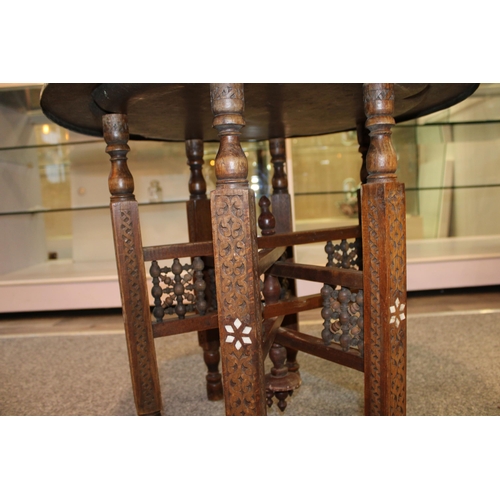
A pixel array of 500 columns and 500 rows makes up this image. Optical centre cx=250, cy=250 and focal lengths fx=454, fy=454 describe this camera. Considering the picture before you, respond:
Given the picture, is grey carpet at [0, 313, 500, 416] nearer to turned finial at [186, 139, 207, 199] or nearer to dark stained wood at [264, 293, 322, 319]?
dark stained wood at [264, 293, 322, 319]

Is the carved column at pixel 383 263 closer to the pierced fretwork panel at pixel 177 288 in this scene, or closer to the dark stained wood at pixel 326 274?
the dark stained wood at pixel 326 274

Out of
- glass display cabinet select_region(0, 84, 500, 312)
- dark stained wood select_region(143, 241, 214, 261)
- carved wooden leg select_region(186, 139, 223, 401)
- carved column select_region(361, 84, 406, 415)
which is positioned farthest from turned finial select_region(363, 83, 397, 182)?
glass display cabinet select_region(0, 84, 500, 312)

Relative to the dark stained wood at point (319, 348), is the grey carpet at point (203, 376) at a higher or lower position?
lower

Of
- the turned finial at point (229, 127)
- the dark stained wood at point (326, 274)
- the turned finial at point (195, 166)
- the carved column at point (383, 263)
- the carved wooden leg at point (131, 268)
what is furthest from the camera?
the turned finial at point (195, 166)

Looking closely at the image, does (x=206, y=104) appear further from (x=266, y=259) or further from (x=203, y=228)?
(x=203, y=228)

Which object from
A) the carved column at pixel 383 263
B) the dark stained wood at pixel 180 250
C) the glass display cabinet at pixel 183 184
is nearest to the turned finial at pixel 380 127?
the carved column at pixel 383 263

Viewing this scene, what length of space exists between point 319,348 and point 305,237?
0.39 m

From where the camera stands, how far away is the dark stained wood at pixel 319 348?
108 centimetres

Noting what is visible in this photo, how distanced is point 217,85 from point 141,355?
85 cm

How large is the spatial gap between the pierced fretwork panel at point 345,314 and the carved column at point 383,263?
0.07 m

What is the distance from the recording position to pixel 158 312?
137 cm

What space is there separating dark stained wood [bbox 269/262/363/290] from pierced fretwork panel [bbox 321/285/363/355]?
0.03 m

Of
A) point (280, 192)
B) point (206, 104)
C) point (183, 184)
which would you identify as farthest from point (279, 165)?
point (183, 184)

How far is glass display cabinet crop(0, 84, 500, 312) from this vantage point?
3.49 m
